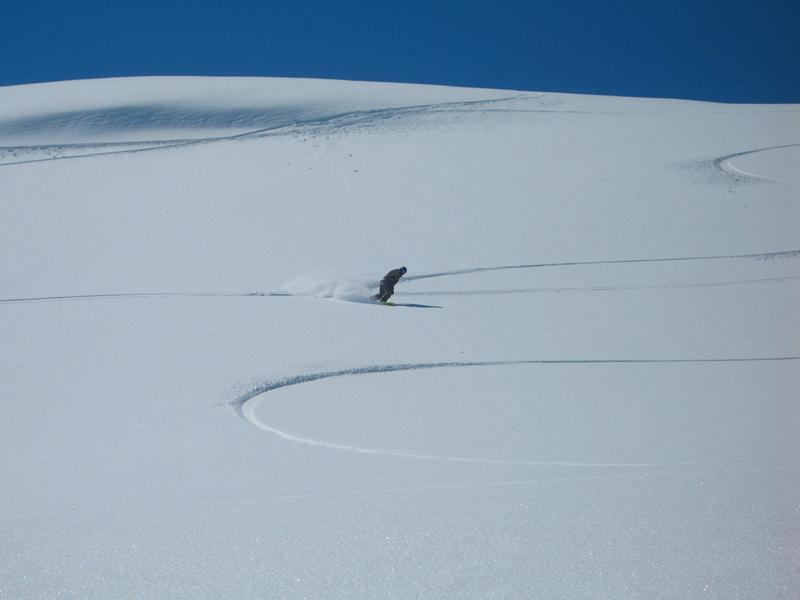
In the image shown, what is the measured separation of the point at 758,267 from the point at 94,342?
6095mm

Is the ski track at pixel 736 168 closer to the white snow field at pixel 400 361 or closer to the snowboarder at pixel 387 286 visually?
the white snow field at pixel 400 361

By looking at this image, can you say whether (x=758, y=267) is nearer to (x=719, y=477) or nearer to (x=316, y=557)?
(x=719, y=477)

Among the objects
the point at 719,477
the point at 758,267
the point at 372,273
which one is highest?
the point at 758,267

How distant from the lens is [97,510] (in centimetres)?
328

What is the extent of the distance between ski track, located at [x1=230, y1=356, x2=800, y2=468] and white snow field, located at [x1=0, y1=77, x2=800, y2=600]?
0.03m

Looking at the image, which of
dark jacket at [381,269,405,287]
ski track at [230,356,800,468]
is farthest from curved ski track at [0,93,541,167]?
ski track at [230,356,800,468]

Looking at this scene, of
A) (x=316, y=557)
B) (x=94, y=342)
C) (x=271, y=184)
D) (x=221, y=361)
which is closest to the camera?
(x=316, y=557)

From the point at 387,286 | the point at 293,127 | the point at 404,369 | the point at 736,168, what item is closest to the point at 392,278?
the point at 387,286

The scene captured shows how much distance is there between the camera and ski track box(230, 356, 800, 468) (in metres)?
3.78

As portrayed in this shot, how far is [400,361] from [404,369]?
0.62 feet

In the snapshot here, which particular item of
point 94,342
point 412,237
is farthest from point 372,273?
point 94,342

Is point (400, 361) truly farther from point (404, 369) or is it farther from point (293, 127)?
point (293, 127)

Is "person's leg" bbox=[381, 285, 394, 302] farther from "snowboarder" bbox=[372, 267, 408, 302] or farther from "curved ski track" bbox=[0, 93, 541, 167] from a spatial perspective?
"curved ski track" bbox=[0, 93, 541, 167]

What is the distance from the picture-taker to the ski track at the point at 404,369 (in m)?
3.78
